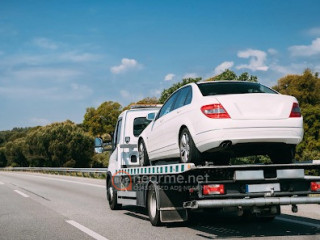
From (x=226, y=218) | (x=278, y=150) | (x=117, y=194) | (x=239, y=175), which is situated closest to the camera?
(x=239, y=175)

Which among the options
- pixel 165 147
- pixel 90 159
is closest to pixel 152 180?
pixel 165 147

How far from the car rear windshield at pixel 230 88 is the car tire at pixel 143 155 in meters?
2.62

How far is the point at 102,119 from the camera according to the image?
103375 millimetres

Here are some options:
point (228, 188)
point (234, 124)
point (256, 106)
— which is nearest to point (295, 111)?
point (256, 106)

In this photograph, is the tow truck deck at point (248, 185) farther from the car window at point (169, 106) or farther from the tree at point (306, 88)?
the tree at point (306, 88)

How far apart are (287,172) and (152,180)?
2.54 m

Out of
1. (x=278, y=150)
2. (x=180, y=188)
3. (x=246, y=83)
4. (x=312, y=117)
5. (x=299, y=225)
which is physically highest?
(x=312, y=117)

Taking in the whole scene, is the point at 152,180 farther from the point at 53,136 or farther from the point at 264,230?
the point at 53,136

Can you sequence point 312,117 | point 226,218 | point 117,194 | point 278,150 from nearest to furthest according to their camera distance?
point 278,150 → point 226,218 → point 117,194 → point 312,117

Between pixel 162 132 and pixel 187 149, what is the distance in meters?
1.31

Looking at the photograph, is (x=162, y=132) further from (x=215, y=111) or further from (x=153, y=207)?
(x=215, y=111)

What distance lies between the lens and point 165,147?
8.86 meters

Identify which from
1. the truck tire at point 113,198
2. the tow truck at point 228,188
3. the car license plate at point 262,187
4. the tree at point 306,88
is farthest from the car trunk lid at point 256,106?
the tree at point 306,88

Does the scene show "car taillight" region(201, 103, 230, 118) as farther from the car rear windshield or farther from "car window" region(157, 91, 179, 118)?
"car window" region(157, 91, 179, 118)
